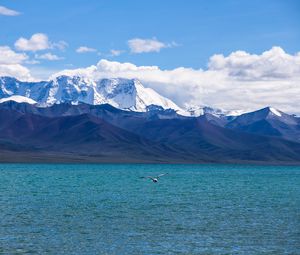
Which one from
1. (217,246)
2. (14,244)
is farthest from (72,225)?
(217,246)

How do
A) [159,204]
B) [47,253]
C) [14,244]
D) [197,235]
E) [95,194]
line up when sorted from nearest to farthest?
1. [47,253]
2. [14,244]
3. [197,235]
4. [159,204]
5. [95,194]

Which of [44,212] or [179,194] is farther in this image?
[179,194]

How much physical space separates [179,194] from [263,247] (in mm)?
39062

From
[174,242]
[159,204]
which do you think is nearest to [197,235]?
[174,242]

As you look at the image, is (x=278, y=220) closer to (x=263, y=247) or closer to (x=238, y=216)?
(x=238, y=216)

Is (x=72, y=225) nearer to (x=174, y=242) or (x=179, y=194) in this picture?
(x=174, y=242)

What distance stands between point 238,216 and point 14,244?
21.8 metres

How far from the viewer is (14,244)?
126 ft

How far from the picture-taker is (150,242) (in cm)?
3975

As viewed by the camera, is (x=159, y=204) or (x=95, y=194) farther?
(x=95, y=194)

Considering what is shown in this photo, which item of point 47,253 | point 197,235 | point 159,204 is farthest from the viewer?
point 159,204

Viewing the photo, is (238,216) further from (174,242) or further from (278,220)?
(174,242)

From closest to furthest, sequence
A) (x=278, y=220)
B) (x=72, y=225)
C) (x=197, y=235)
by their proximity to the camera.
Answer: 1. (x=197, y=235)
2. (x=72, y=225)
3. (x=278, y=220)

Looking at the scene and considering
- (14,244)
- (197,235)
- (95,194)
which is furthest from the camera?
(95,194)
